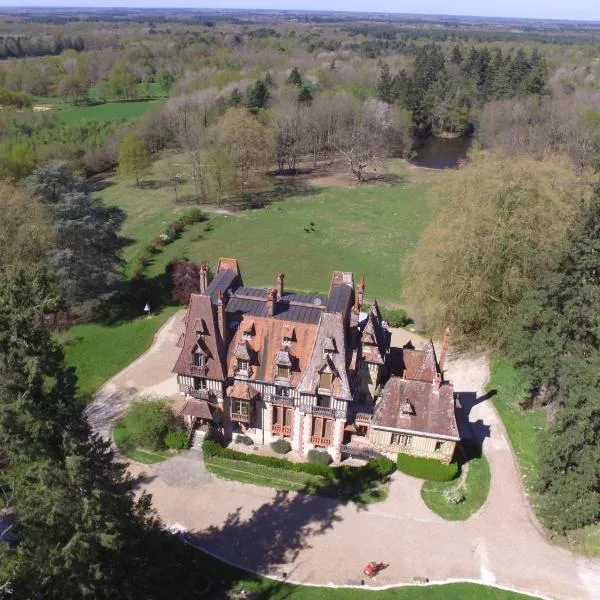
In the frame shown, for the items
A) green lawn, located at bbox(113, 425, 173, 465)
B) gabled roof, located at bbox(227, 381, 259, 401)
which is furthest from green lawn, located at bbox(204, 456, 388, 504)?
gabled roof, located at bbox(227, 381, 259, 401)

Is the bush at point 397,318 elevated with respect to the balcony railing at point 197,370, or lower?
lower

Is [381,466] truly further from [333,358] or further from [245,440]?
[245,440]

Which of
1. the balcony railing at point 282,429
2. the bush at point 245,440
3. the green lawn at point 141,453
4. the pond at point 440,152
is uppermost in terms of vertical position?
the balcony railing at point 282,429

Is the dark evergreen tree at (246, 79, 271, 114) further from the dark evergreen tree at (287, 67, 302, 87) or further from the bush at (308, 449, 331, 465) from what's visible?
the bush at (308, 449, 331, 465)

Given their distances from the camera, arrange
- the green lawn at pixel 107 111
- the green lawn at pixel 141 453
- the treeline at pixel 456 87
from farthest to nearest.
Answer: the green lawn at pixel 107 111 < the treeline at pixel 456 87 < the green lawn at pixel 141 453

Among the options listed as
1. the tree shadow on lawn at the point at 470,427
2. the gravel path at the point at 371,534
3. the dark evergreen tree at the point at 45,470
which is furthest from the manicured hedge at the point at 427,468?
the dark evergreen tree at the point at 45,470

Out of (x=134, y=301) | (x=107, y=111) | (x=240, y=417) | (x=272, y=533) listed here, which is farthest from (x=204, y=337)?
(x=107, y=111)

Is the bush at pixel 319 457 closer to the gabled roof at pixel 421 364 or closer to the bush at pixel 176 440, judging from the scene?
the gabled roof at pixel 421 364

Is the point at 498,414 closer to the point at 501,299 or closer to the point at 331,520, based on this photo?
the point at 501,299

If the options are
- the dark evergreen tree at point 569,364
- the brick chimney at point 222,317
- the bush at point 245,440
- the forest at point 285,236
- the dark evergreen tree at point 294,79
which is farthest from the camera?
the dark evergreen tree at point 294,79
